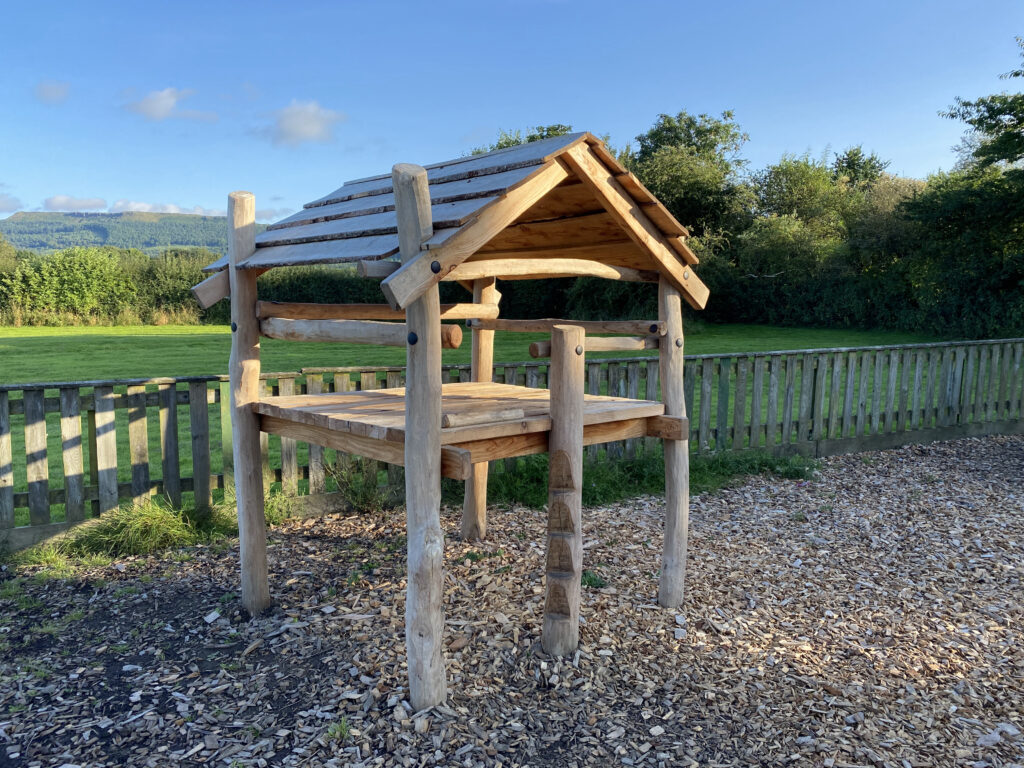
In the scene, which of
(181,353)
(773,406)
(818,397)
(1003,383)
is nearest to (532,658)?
(773,406)

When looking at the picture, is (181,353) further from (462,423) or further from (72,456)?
(462,423)

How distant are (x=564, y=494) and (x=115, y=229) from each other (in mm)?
163602

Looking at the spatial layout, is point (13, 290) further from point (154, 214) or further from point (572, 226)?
point (154, 214)

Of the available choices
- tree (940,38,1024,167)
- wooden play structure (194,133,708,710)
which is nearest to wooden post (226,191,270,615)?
wooden play structure (194,133,708,710)

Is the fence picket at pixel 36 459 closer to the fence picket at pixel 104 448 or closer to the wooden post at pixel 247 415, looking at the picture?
the fence picket at pixel 104 448

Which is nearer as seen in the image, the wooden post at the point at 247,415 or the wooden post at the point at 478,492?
the wooden post at the point at 247,415

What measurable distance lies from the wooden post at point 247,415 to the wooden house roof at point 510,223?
0.17m

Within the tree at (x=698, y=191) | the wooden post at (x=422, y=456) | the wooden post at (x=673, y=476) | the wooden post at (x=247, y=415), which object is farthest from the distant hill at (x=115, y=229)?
the wooden post at (x=422, y=456)

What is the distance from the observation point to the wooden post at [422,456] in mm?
3199

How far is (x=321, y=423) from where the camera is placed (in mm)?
3900

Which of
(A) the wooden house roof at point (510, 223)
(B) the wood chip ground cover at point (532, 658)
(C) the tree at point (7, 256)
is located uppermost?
(C) the tree at point (7, 256)

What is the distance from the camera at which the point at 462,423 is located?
139 inches

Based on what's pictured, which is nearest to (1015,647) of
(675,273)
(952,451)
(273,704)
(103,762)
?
(675,273)

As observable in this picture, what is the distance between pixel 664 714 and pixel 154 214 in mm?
188167
